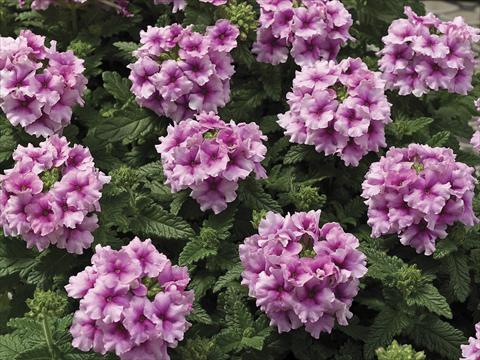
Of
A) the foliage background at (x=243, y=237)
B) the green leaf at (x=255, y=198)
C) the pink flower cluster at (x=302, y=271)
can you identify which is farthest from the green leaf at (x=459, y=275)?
the green leaf at (x=255, y=198)

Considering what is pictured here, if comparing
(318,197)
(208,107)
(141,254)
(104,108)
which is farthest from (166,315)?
(104,108)

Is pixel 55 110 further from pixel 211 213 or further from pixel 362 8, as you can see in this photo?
pixel 362 8

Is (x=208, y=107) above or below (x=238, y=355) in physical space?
above

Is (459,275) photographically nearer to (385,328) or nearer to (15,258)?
(385,328)

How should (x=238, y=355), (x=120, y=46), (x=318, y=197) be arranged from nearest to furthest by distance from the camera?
(x=238, y=355)
(x=318, y=197)
(x=120, y=46)

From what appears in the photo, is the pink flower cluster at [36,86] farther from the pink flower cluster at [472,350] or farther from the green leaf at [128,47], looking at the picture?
the pink flower cluster at [472,350]

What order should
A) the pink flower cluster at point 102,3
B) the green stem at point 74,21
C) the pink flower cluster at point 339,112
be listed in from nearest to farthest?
the pink flower cluster at point 339,112 → the pink flower cluster at point 102,3 → the green stem at point 74,21
